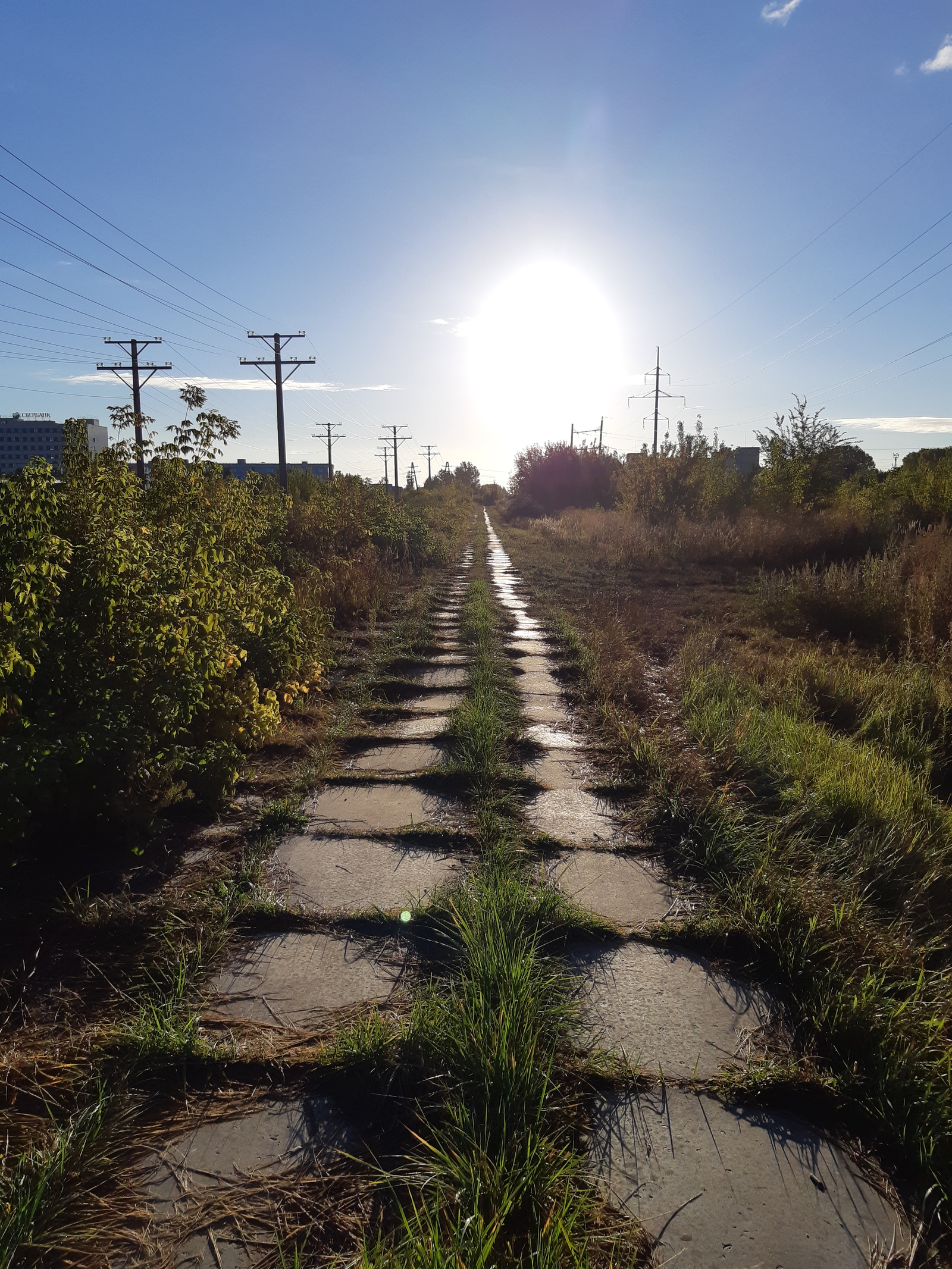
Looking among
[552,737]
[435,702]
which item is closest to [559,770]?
[552,737]

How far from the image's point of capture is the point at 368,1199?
155 cm

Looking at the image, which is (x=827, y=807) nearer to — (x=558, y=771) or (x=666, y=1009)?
(x=558, y=771)

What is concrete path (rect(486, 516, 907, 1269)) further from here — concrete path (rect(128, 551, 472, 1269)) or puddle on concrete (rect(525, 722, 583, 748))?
puddle on concrete (rect(525, 722, 583, 748))

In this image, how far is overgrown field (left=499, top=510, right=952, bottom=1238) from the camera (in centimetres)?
192

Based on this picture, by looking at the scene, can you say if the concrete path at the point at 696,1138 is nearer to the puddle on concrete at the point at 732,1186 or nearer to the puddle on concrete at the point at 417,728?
the puddle on concrete at the point at 732,1186

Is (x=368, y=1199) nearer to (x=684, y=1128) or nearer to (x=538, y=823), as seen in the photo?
(x=684, y=1128)

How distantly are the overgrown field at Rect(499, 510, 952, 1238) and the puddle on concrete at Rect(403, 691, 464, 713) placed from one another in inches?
41.7

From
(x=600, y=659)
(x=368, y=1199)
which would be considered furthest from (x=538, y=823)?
(x=600, y=659)

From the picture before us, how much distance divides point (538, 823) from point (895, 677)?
3.96 m

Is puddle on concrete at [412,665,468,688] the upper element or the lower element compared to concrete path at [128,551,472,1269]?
upper

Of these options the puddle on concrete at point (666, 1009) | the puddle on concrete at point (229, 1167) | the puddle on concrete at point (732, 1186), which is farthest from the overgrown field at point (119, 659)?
the puddle on concrete at point (732, 1186)

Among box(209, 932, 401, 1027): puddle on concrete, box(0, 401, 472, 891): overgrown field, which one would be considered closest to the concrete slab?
box(0, 401, 472, 891): overgrown field

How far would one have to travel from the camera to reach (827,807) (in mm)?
3482

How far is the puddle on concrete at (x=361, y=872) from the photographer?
2.82 meters
